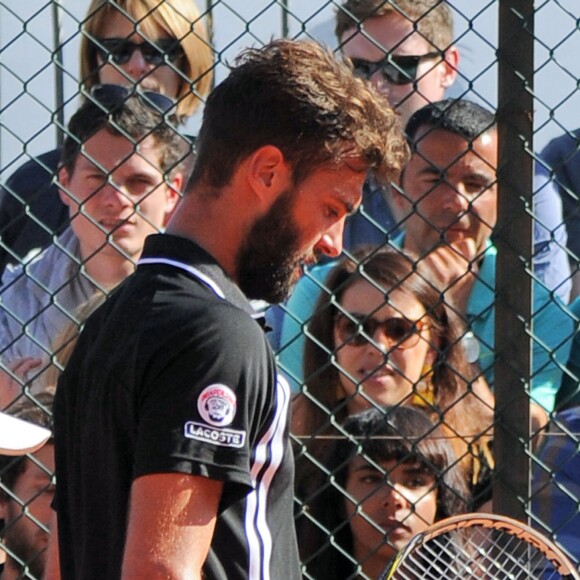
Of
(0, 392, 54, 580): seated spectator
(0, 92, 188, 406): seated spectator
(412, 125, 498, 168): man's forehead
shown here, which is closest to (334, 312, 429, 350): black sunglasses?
(412, 125, 498, 168): man's forehead

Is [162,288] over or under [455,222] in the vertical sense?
under

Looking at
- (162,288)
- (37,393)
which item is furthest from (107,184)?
(162,288)

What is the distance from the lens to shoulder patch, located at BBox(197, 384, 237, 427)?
6.33ft

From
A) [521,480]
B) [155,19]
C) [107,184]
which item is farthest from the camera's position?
[155,19]

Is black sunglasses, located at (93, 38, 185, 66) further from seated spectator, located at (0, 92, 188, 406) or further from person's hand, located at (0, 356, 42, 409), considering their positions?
person's hand, located at (0, 356, 42, 409)

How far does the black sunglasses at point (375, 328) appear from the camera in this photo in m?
3.52

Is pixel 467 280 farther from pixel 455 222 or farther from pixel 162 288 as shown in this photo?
pixel 162 288

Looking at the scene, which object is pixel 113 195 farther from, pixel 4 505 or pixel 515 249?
pixel 515 249

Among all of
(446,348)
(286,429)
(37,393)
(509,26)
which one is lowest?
(37,393)

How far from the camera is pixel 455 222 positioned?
345 centimetres

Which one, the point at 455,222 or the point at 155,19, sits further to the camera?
the point at 155,19

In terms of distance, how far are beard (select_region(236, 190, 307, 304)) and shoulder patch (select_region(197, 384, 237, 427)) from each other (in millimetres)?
244

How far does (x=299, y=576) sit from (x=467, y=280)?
5.14 feet

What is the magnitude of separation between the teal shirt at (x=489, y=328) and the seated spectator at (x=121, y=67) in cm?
63
